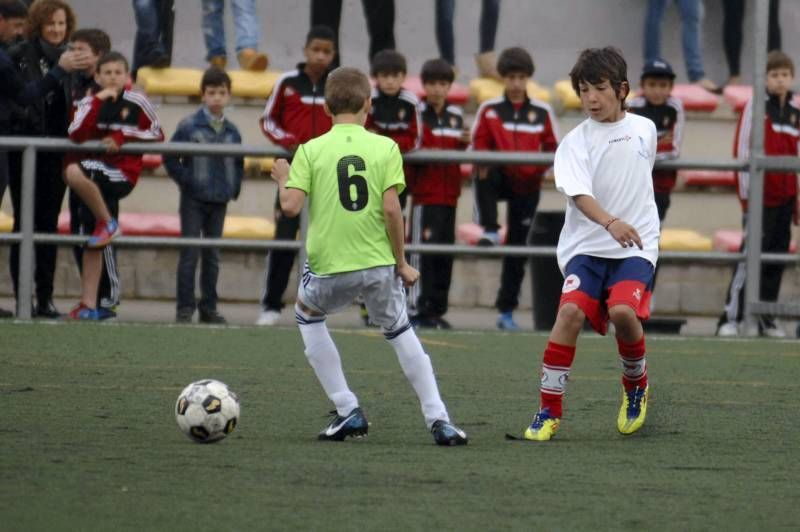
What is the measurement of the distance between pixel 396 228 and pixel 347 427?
76 cm

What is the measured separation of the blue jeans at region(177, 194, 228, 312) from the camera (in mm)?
11805

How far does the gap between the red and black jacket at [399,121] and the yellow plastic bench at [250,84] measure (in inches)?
140

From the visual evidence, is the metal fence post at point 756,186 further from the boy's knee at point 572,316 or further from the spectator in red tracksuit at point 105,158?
the boy's knee at point 572,316

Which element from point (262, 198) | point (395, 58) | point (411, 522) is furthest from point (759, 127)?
point (411, 522)

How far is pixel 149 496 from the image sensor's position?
5105 millimetres

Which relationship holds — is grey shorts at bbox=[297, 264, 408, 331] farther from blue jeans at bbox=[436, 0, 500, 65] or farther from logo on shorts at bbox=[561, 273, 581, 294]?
blue jeans at bbox=[436, 0, 500, 65]

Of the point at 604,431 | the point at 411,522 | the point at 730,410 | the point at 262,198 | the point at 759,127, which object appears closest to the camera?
the point at 411,522

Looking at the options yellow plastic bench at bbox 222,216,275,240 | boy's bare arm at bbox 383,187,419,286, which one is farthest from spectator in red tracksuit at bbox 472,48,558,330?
boy's bare arm at bbox 383,187,419,286

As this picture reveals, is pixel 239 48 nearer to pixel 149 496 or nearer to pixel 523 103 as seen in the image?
pixel 523 103

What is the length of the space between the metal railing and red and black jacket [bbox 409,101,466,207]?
8.6 inches

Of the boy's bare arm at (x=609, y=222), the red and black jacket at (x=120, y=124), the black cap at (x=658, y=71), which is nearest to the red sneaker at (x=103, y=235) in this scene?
the red and black jacket at (x=120, y=124)

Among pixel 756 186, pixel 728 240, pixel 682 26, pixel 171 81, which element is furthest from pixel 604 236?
pixel 682 26

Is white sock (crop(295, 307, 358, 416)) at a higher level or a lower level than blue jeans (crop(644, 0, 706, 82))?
lower

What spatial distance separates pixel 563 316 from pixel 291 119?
17.5 feet
